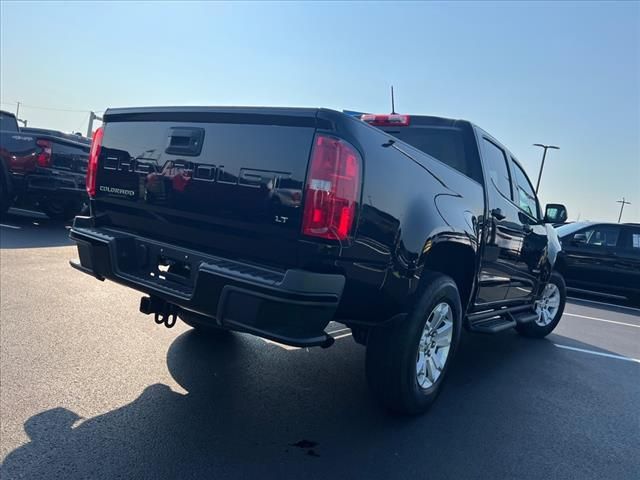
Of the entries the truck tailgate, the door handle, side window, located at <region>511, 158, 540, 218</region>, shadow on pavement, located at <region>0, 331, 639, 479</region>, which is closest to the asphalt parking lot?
shadow on pavement, located at <region>0, 331, 639, 479</region>

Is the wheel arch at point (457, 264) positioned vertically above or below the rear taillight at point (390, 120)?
below

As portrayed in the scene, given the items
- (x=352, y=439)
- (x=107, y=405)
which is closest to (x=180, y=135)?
(x=107, y=405)

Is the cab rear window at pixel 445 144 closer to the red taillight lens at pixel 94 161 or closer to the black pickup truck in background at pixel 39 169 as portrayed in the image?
the red taillight lens at pixel 94 161

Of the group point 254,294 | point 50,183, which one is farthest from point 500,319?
point 50,183

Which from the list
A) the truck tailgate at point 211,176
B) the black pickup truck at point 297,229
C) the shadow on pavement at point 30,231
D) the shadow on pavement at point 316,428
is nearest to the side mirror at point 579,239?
the shadow on pavement at point 316,428

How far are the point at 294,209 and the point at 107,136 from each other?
65.7 inches

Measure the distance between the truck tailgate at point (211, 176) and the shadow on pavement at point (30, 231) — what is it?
5035mm

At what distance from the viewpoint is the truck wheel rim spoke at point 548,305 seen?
6.17 meters

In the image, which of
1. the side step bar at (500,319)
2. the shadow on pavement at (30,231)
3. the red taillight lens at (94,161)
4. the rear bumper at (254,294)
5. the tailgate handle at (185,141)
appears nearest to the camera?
the rear bumper at (254,294)

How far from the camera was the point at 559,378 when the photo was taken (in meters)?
4.70

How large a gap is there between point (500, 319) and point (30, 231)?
7.94 metres

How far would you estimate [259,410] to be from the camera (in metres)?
3.33

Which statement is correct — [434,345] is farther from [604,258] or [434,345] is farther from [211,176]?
[604,258]

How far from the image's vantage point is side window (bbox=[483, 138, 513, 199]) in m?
4.32
